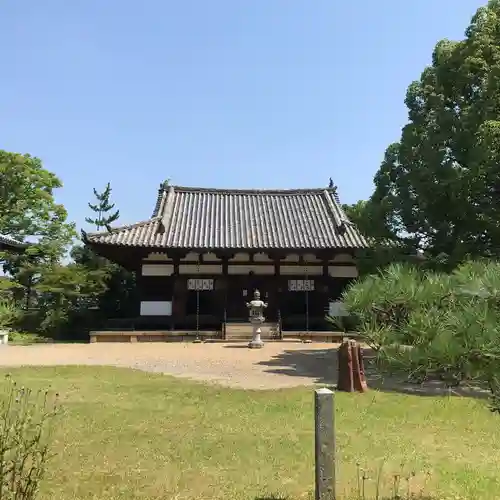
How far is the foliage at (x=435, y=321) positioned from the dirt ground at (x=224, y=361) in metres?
5.66

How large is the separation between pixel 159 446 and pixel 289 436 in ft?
5.69

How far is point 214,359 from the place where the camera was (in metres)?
14.4

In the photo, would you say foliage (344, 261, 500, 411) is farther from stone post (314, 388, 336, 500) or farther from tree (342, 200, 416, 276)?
tree (342, 200, 416, 276)

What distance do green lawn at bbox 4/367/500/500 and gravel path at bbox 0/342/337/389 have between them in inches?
67.8

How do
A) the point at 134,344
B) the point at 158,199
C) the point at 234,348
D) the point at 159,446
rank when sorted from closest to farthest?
1. the point at 159,446
2. the point at 234,348
3. the point at 134,344
4. the point at 158,199

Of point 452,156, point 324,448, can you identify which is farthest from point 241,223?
point 324,448

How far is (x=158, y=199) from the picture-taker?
2625 centimetres

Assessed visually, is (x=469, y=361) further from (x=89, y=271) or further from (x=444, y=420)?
(x=89, y=271)

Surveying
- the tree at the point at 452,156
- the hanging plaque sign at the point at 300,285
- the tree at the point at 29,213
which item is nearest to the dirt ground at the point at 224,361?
the hanging plaque sign at the point at 300,285

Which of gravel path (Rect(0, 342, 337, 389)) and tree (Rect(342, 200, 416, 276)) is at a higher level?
tree (Rect(342, 200, 416, 276))

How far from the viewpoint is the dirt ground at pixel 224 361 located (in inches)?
412

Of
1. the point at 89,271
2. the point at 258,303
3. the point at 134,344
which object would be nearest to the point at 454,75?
the point at 258,303

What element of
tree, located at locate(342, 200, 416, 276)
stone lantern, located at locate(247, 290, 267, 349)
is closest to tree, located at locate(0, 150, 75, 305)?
stone lantern, located at locate(247, 290, 267, 349)

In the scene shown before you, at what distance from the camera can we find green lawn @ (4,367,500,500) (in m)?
4.71
